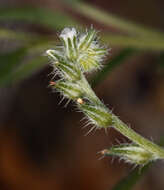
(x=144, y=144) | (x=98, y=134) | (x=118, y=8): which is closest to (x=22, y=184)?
(x=98, y=134)

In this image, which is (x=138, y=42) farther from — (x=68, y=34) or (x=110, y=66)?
(x=68, y=34)

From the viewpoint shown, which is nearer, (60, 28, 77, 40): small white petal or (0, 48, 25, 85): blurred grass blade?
(60, 28, 77, 40): small white petal

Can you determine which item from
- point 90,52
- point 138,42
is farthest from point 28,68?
point 90,52

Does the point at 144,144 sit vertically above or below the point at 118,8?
below

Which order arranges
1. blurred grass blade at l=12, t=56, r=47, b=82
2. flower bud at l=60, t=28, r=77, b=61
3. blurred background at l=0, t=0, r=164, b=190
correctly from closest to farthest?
1. flower bud at l=60, t=28, r=77, b=61
2. blurred grass blade at l=12, t=56, r=47, b=82
3. blurred background at l=0, t=0, r=164, b=190

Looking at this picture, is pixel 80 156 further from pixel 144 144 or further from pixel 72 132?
pixel 144 144

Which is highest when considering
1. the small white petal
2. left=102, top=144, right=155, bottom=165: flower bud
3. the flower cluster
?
the small white petal

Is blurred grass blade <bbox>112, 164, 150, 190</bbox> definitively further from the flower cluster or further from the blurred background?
the blurred background

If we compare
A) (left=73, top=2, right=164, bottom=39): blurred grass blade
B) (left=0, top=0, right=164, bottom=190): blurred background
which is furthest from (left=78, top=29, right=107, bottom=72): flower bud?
(left=0, top=0, right=164, bottom=190): blurred background

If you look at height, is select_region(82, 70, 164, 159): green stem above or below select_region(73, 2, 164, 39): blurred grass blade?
below
